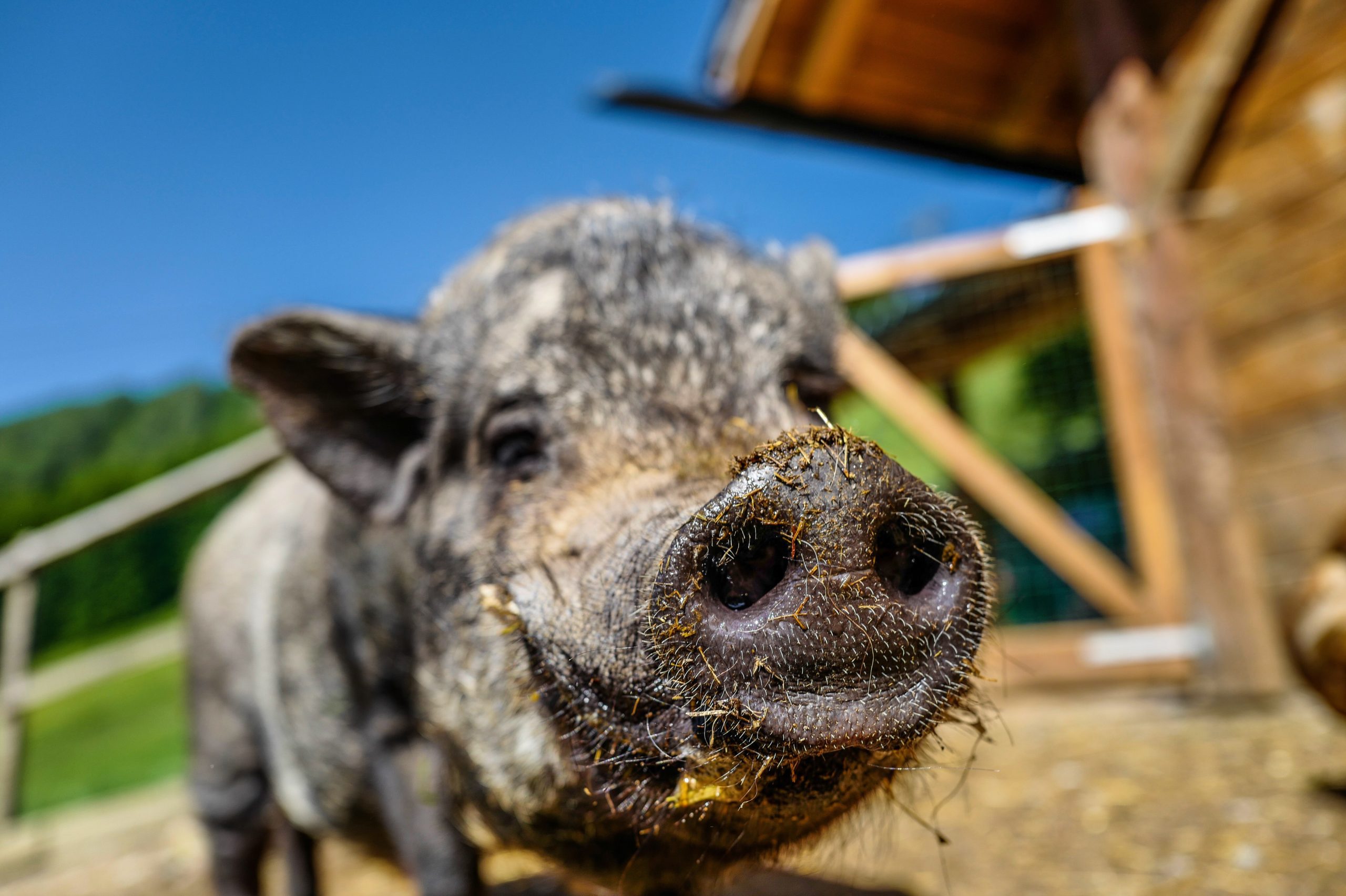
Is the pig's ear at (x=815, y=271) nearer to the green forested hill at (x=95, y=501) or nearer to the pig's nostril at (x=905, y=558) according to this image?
the pig's nostril at (x=905, y=558)

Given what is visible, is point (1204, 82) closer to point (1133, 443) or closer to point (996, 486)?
point (1133, 443)

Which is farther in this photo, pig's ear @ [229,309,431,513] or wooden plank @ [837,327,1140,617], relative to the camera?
wooden plank @ [837,327,1140,617]

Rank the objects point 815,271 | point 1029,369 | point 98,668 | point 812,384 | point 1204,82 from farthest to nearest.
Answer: point 1029,369 < point 98,668 < point 1204,82 < point 815,271 < point 812,384

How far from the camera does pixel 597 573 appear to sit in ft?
4.41

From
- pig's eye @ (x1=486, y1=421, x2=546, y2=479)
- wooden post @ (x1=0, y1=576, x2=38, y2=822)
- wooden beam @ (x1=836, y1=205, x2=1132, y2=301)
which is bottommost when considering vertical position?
wooden post @ (x1=0, y1=576, x2=38, y2=822)

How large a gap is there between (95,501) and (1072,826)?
33.5ft

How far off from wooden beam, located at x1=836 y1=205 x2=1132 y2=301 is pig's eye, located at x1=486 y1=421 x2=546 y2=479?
3124 millimetres

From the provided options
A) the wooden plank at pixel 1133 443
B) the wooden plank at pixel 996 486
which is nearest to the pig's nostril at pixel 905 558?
the wooden plank at pixel 996 486

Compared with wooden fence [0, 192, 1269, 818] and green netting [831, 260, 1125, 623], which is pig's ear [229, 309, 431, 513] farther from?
green netting [831, 260, 1125, 623]

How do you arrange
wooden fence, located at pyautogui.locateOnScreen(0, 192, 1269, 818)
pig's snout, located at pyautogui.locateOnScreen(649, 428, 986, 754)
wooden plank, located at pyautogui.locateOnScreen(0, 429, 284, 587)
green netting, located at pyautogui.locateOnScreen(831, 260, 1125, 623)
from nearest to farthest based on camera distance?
pig's snout, located at pyautogui.locateOnScreen(649, 428, 986, 754), wooden fence, located at pyautogui.locateOnScreen(0, 192, 1269, 818), wooden plank, located at pyautogui.locateOnScreen(0, 429, 284, 587), green netting, located at pyautogui.locateOnScreen(831, 260, 1125, 623)

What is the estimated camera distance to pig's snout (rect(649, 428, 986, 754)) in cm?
100

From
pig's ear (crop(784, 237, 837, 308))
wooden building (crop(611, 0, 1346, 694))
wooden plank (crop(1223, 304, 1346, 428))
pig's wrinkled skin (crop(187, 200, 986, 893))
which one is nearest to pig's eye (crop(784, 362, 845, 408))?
pig's wrinkled skin (crop(187, 200, 986, 893))

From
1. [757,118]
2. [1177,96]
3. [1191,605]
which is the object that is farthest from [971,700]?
[757,118]

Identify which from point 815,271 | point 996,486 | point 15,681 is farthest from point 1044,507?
point 15,681
